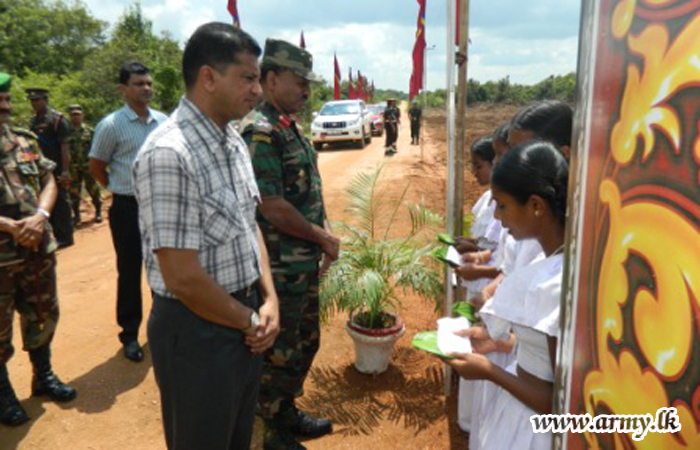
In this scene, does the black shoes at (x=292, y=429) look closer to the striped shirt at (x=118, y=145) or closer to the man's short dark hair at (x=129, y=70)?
the striped shirt at (x=118, y=145)

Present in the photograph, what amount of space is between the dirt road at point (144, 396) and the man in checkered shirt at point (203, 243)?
1342mm

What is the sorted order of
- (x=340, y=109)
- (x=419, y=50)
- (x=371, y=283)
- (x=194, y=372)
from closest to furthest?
(x=194, y=372) < (x=371, y=283) < (x=419, y=50) < (x=340, y=109)

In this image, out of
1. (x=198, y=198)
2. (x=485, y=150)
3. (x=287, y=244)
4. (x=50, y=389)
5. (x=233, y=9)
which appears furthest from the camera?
(x=233, y=9)

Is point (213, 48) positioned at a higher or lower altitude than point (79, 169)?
higher

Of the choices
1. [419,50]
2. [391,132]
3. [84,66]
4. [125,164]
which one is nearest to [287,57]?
[125,164]

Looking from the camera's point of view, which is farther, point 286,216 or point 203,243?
point 286,216

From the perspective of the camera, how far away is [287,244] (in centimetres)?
234

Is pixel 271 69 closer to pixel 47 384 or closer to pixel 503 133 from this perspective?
pixel 503 133

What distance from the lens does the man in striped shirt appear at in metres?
3.27

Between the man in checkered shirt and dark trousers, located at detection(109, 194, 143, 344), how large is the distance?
1942 millimetres

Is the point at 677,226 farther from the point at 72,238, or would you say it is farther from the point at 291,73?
the point at 72,238

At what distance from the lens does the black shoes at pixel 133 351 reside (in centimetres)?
344

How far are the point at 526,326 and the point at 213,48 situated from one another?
1.25 metres

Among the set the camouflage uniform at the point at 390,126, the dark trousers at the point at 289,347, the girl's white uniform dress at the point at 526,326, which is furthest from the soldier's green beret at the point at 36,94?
the camouflage uniform at the point at 390,126
